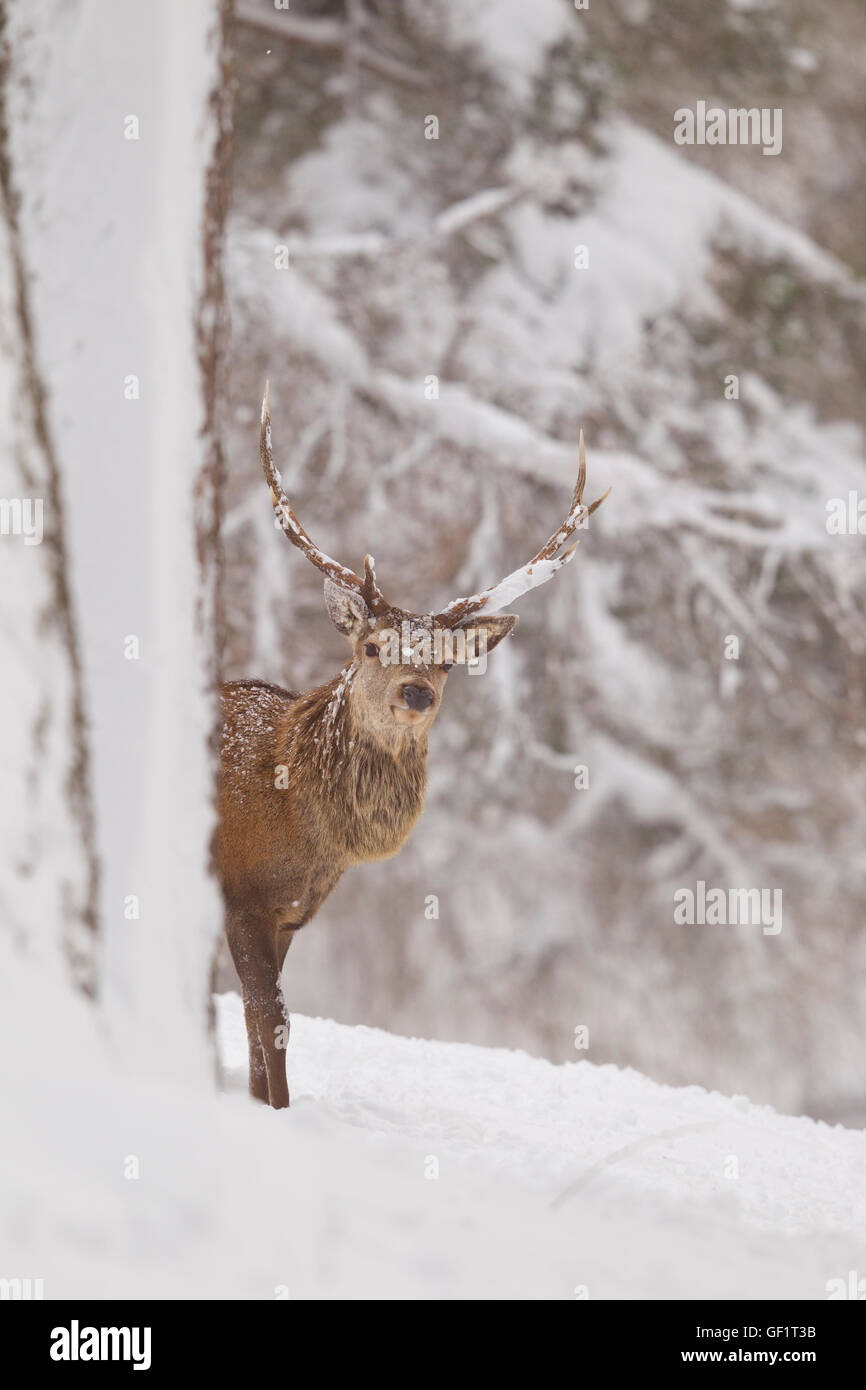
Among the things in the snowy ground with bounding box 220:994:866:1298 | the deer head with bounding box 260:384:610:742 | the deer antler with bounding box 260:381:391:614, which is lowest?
the snowy ground with bounding box 220:994:866:1298

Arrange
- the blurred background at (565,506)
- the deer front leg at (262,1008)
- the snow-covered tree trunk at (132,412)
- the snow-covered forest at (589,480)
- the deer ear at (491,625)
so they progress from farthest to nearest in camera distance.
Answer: the blurred background at (565,506), the snow-covered forest at (589,480), the deer ear at (491,625), the deer front leg at (262,1008), the snow-covered tree trunk at (132,412)

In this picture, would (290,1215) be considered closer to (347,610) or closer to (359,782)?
(359,782)

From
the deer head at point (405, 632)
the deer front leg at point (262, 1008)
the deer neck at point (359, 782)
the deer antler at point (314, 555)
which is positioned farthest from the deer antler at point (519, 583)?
the deer front leg at point (262, 1008)

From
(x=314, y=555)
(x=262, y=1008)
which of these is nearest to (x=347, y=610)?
(x=314, y=555)

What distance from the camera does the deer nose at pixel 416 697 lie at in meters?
3.69

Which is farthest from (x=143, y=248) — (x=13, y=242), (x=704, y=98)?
(x=704, y=98)

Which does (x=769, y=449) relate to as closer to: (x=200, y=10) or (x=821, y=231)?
(x=821, y=231)

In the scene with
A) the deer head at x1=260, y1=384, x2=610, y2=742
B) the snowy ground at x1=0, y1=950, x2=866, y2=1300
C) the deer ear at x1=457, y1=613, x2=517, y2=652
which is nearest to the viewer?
the snowy ground at x1=0, y1=950, x2=866, y2=1300

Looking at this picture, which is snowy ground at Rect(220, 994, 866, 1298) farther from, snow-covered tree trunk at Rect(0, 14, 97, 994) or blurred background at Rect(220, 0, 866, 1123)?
blurred background at Rect(220, 0, 866, 1123)

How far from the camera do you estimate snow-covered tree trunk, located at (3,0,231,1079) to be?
2.51 metres

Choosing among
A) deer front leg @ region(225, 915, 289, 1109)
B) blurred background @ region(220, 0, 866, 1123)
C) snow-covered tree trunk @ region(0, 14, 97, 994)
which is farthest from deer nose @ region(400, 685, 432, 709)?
blurred background @ region(220, 0, 866, 1123)

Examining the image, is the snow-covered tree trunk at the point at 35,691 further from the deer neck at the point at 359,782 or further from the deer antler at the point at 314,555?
the deer neck at the point at 359,782

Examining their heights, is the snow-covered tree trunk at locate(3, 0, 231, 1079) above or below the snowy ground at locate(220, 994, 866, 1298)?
above

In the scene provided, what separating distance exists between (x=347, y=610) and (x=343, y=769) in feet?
1.39
